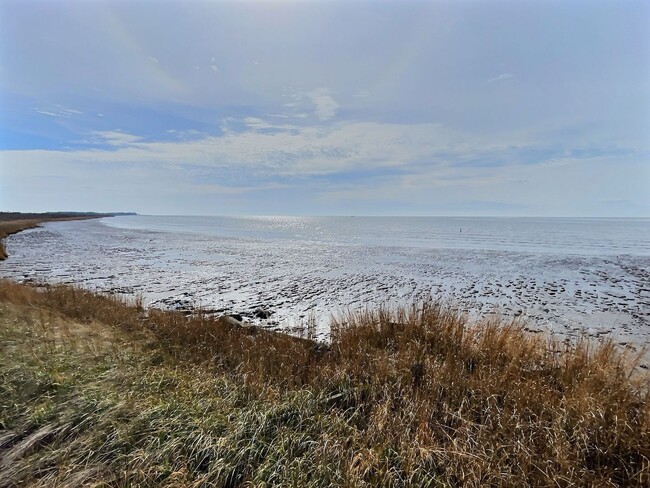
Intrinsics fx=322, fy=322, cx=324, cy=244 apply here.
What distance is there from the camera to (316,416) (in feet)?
15.7

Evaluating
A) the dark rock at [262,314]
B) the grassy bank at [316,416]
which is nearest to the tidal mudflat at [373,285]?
the dark rock at [262,314]

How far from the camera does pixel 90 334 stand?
828 centimetres

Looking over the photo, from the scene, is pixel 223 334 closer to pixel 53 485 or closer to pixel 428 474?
pixel 53 485

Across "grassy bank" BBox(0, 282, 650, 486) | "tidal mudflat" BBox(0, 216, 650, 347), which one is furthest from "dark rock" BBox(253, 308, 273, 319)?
"grassy bank" BBox(0, 282, 650, 486)

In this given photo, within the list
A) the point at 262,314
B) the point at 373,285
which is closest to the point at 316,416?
the point at 262,314

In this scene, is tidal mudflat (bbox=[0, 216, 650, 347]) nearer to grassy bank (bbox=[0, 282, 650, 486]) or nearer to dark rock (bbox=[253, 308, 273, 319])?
dark rock (bbox=[253, 308, 273, 319])

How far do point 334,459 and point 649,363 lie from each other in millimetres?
9890

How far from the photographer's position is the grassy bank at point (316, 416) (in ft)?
12.5

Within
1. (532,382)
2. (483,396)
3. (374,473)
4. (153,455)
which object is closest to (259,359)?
(153,455)

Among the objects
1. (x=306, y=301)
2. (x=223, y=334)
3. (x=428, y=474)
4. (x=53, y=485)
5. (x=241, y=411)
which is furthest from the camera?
(x=306, y=301)

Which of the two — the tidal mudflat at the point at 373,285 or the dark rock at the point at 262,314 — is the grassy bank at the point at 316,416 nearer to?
the tidal mudflat at the point at 373,285

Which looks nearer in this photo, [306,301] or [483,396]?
[483,396]

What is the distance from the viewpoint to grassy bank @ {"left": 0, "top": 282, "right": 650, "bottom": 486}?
3.80 m

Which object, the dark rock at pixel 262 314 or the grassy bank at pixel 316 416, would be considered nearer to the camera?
the grassy bank at pixel 316 416
